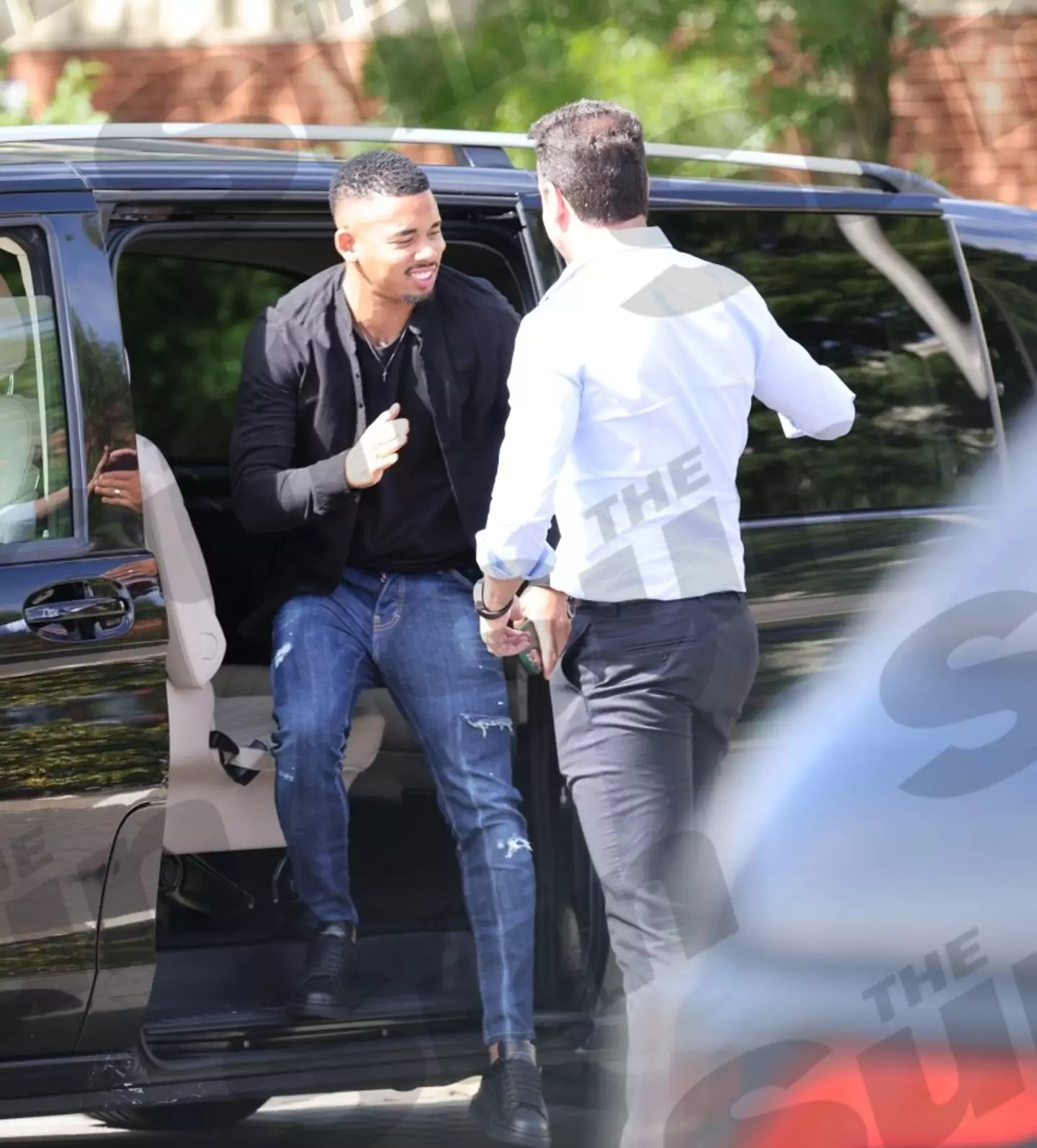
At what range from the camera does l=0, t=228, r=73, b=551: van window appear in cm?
320

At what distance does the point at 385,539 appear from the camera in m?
3.60

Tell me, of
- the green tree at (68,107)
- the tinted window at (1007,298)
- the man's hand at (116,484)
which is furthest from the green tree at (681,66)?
the man's hand at (116,484)

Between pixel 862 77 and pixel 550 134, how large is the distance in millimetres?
3734

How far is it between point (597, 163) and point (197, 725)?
4.48 feet

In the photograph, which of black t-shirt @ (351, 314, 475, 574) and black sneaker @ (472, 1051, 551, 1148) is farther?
black t-shirt @ (351, 314, 475, 574)

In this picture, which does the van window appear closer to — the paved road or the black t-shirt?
the black t-shirt

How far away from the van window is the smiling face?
1.87 ft

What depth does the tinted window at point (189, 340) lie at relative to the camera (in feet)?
14.5

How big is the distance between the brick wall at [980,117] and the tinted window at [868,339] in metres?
5.04

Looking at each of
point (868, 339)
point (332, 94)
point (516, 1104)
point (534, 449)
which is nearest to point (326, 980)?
point (516, 1104)

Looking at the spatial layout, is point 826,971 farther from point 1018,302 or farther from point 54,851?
point 1018,302

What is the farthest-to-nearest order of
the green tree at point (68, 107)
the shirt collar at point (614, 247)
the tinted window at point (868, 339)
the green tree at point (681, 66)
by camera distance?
the green tree at point (68, 107)
the green tree at point (681, 66)
the tinted window at point (868, 339)
the shirt collar at point (614, 247)

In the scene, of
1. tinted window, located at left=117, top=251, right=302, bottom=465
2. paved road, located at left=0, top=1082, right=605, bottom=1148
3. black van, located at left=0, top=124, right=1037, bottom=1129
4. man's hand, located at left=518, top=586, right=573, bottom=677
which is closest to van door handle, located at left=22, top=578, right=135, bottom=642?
black van, located at left=0, top=124, right=1037, bottom=1129

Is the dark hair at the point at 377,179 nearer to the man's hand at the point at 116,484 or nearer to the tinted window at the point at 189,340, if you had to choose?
the man's hand at the point at 116,484
